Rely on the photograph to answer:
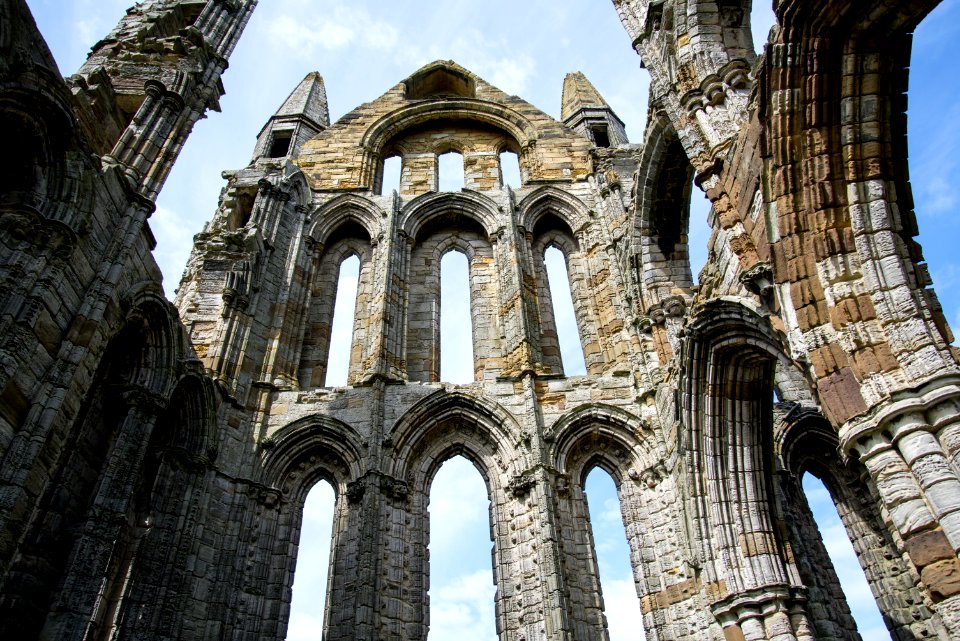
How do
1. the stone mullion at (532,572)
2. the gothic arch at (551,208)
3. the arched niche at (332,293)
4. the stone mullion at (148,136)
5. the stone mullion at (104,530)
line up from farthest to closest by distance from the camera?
the gothic arch at (551,208) → the arched niche at (332,293) → the stone mullion at (148,136) → the stone mullion at (532,572) → the stone mullion at (104,530)

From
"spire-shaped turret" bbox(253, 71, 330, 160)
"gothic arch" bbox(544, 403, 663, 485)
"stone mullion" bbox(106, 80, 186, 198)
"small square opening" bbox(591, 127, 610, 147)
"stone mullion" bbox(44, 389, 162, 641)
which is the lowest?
"stone mullion" bbox(44, 389, 162, 641)

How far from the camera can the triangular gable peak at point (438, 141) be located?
14945mm

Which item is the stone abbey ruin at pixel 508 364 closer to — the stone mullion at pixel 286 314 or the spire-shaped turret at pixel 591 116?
the stone mullion at pixel 286 314

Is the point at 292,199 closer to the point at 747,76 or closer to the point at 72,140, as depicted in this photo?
the point at 72,140

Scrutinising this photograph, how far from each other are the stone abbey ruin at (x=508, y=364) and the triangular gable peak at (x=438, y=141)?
87 cm

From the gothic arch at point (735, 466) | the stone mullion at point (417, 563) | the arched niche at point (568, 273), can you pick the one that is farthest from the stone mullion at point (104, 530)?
the gothic arch at point (735, 466)

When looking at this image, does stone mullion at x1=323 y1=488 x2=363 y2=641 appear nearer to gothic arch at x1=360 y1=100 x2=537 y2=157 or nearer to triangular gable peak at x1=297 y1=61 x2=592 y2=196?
triangular gable peak at x1=297 y1=61 x2=592 y2=196

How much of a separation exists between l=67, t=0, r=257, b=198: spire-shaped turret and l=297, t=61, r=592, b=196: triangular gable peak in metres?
3.60

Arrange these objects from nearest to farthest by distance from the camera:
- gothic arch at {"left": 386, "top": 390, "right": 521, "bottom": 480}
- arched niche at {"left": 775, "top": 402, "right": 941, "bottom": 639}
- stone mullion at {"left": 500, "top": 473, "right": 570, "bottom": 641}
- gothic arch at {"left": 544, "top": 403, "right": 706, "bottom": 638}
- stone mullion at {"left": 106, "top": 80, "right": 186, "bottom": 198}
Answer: arched niche at {"left": 775, "top": 402, "right": 941, "bottom": 639} → stone mullion at {"left": 500, "top": 473, "right": 570, "bottom": 641} → stone mullion at {"left": 106, "top": 80, "right": 186, "bottom": 198} → gothic arch at {"left": 544, "top": 403, "right": 706, "bottom": 638} → gothic arch at {"left": 386, "top": 390, "right": 521, "bottom": 480}

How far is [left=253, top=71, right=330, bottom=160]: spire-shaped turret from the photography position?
1592 centimetres

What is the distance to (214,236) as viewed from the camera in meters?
12.1

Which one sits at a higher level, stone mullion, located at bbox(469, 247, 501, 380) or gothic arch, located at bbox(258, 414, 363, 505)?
stone mullion, located at bbox(469, 247, 501, 380)

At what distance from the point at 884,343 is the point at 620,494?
17.7 ft

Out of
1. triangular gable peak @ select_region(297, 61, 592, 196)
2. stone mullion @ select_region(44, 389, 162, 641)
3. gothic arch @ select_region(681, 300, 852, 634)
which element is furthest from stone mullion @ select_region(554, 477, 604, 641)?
triangular gable peak @ select_region(297, 61, 592, 196)
